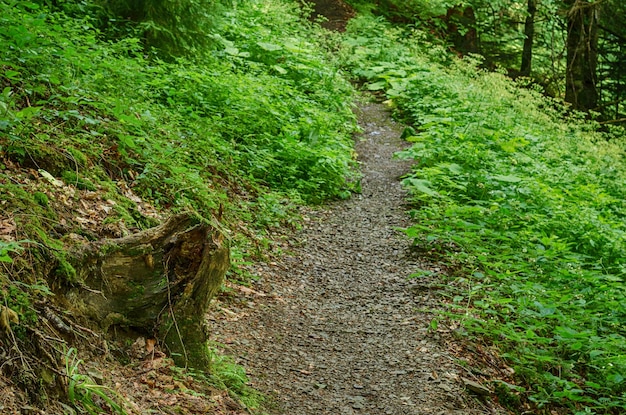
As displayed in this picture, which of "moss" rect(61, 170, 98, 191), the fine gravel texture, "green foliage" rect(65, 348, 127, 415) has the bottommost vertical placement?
the fine gravel texture

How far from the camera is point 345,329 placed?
5809mm

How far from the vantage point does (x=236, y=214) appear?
725 cm

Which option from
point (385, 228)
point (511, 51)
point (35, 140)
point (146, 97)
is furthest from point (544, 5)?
point (35, 140)

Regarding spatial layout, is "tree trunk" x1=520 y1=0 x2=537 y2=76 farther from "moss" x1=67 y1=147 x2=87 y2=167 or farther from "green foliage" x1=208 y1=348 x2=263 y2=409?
"green foliage" x1=208 y1=348 x2=263 y2=409

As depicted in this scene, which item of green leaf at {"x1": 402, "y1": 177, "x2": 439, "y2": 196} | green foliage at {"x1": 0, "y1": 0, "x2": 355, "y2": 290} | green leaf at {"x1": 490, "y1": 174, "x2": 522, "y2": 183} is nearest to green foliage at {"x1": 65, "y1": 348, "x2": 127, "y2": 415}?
green foliage at {"x1": 0, "y1": 0, "x2": 355, "y2": 290}

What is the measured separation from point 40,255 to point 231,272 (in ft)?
8.86

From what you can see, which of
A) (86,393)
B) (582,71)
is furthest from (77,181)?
(582,71)

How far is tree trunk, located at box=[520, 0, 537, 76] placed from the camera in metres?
16.7

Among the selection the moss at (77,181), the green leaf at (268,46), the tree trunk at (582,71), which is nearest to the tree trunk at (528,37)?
the tree trunk at (582,71)

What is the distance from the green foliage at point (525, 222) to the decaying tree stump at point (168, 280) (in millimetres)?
2794

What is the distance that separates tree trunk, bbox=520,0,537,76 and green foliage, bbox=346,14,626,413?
3437 millimetres

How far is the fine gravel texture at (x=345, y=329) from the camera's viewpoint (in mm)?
4754

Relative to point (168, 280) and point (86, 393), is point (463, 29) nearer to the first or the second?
point (168, 280)

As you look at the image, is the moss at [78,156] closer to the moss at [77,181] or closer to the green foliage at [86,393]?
the moss at [77,181]
